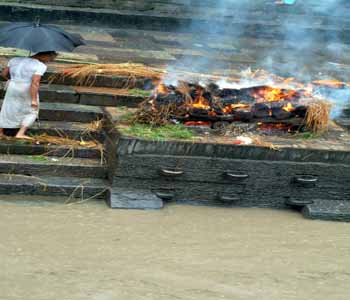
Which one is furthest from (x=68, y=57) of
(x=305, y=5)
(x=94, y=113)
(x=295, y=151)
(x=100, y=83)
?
(x=305, y=5)

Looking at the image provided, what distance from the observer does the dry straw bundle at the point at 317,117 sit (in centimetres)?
827

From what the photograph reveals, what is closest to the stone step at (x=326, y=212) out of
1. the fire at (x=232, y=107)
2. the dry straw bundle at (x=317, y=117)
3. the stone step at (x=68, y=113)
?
the dry straw bundle at (x=317, y=117)

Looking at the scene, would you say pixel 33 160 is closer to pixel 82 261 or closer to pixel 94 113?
pixel 94 113

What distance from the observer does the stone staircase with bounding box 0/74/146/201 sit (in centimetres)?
750

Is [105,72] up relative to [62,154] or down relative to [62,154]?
up

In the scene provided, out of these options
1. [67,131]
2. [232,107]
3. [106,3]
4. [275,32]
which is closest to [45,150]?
[67,131]

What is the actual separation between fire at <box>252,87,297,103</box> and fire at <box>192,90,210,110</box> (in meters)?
0.67

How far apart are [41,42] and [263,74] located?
3.40m

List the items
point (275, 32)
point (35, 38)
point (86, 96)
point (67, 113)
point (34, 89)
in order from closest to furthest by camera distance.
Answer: point (35, 38), point (34, 89), point (67, 113), point (86, 96), point (275, 32)

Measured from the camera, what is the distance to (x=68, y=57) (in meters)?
10.2

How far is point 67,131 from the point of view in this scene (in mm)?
8320

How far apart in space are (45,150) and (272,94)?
2.70 meters

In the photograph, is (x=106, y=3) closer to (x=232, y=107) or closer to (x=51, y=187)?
(x=232, y=107)

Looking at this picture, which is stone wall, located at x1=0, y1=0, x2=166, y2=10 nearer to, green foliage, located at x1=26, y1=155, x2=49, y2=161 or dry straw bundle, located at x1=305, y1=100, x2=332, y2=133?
green foliage, located at x1=26, y1=155, x2=49, y2=161
